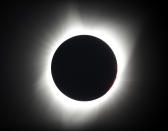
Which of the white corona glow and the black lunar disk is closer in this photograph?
the black lunar disk

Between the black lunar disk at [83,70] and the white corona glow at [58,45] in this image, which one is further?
the white corona glow at [58,45]

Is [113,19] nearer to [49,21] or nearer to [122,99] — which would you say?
[49,21]

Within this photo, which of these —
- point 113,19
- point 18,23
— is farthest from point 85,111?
point 18,23

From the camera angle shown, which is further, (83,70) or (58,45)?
(58,45)

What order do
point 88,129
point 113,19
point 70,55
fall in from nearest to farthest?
point 70,55 < point 113,19 < point 88,129

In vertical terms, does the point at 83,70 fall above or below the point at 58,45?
below
